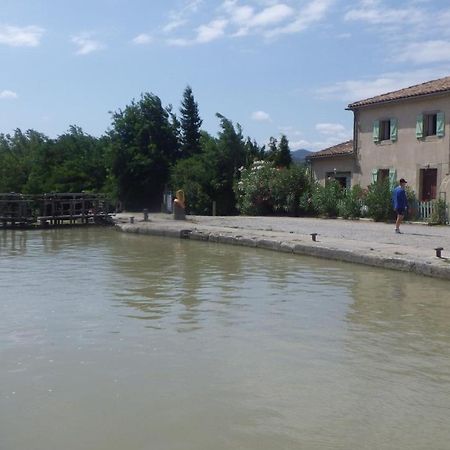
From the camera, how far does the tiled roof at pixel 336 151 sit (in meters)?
29.1

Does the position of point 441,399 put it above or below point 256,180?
below

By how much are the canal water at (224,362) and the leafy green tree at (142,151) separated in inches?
1011

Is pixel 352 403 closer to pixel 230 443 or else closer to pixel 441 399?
pixel 441 399

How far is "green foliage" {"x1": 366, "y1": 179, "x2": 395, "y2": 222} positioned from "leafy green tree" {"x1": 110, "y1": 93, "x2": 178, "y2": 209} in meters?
15.7

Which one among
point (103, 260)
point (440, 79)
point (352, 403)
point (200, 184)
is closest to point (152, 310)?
point (352, 403)

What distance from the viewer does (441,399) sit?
5.21 m

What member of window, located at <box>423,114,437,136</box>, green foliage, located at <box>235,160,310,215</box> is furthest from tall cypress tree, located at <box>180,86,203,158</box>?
window, located at <box>423,114,437,136</box>

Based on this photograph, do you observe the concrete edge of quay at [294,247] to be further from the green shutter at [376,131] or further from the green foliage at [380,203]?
the green shutter at [376,131]

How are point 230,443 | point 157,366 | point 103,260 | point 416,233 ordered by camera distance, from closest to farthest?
1. point 230,443
2. point 157,366
3. point 103,260
4. point 416,233

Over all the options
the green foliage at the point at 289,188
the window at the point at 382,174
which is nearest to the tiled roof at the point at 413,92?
the window at the point at 382,174

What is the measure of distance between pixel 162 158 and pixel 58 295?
28083 millimetres

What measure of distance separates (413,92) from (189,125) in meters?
17.5

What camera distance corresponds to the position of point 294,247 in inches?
604

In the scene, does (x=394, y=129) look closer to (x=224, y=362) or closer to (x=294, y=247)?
(x=294, y=247)
